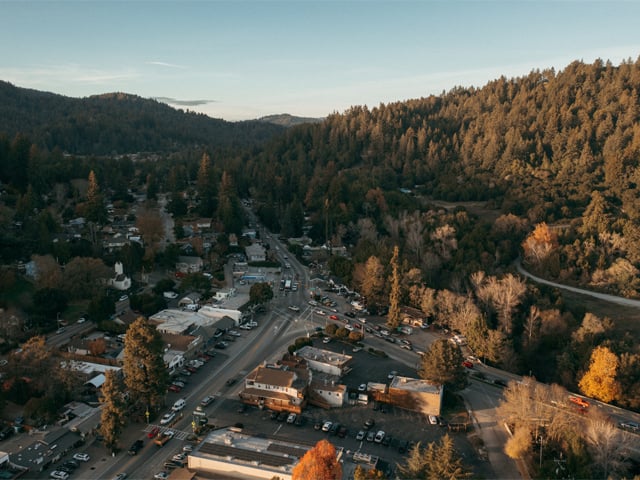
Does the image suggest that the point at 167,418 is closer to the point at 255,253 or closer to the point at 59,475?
the point at 59,475

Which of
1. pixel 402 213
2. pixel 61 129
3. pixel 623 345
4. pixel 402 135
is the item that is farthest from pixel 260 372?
pixel 61 129

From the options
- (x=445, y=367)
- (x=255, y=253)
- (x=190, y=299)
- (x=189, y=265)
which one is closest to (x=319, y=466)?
(x=445, y=367)

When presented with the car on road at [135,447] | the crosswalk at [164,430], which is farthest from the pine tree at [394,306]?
the car on road at [135,447]

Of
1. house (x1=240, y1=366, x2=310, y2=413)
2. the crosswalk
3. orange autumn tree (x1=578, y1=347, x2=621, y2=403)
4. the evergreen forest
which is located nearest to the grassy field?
the evergreen forest

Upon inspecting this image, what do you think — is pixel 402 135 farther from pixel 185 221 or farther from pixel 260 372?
pixel 260 372

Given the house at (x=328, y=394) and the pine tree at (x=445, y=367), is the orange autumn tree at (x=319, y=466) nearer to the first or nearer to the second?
the house at (x=328, y=394)

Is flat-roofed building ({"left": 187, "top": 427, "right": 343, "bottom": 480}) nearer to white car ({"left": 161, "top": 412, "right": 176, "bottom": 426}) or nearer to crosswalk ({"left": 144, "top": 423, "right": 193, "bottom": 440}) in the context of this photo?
crosswalk ({"left": 144, "top": 423, "right": 193, "bottom": 440})
